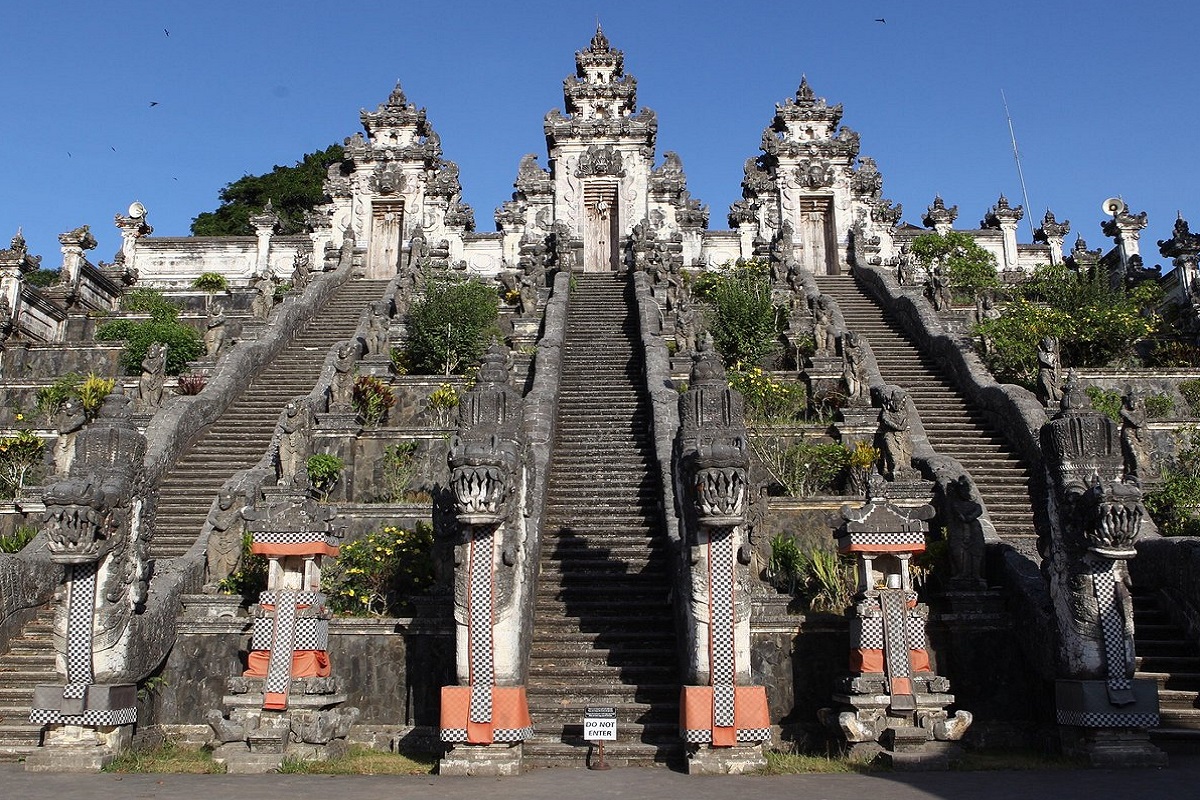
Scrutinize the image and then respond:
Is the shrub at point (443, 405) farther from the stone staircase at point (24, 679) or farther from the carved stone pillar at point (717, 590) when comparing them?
the carved stone pillar at point (717, 590)

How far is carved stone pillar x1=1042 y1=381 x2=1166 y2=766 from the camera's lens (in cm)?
845

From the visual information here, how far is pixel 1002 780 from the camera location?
780cm

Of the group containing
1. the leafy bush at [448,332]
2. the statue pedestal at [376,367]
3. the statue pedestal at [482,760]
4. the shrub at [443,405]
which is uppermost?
the leafy bush at [448,332]

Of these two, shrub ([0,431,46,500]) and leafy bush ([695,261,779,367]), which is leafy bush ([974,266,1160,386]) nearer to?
leafy bush ([695,261,779,367])

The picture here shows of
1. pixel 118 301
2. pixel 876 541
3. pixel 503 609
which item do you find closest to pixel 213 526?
pixel 503 609

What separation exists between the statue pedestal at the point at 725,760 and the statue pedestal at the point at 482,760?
1.53 metres

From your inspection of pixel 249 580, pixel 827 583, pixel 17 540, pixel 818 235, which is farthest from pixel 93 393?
pixel 818 235

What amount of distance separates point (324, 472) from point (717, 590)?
26.7 ft

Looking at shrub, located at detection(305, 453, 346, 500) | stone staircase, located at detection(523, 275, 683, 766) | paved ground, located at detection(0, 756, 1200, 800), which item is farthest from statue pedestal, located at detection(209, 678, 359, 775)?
shrub, located at detection(305, 453, 346, 500)

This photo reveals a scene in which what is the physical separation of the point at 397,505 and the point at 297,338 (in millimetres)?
10438

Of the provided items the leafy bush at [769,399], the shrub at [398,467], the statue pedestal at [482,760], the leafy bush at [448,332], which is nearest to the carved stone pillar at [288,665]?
the statue pedestal at [482,760]

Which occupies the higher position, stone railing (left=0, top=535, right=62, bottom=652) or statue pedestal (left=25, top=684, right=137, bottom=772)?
stone railing (left=0, top=535, right=62, bottom=652)

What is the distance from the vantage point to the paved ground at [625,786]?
7289 mm

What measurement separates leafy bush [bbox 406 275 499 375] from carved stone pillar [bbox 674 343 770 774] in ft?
35.0
